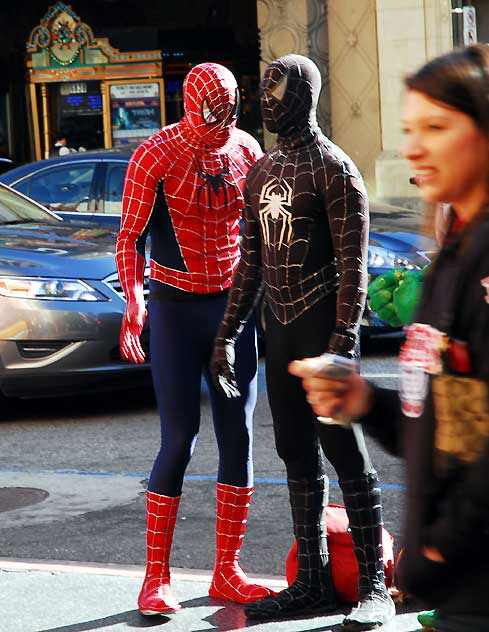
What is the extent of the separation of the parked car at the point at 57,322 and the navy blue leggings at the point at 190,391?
3496mm

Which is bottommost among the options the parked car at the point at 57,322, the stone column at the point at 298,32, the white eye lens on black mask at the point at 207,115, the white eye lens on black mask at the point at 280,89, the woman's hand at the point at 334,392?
the parked car at the point at 57,322

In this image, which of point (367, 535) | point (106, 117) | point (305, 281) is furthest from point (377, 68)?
point (367, 535)

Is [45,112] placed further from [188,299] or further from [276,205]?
[276,205]

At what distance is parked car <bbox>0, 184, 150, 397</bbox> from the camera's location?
833cm

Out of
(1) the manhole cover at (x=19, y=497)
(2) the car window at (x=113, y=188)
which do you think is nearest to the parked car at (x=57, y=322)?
(1) the manhole cover at (x=19, y=497)

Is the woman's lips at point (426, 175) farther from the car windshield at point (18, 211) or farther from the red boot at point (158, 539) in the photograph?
the car windshield at point (18, 211)

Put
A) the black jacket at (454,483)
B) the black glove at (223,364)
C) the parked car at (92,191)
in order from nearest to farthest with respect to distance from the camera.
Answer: the black jacket at (454,483)
the black glove at (223,364)
the parked car at (92,191)

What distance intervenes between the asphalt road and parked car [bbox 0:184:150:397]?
312 mm

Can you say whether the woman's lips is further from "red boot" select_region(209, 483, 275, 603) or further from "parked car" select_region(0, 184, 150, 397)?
"parked car" select_region(0, 184, 150, 397)

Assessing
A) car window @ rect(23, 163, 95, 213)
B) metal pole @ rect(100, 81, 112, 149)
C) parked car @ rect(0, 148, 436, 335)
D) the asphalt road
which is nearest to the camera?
the asphalt road

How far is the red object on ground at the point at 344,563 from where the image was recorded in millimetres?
4746

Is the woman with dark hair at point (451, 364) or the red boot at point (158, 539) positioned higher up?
the woman with dark hair at point (451, 364)

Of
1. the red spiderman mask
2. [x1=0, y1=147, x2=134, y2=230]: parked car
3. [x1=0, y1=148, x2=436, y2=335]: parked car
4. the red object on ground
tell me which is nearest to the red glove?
the red spiderman mask

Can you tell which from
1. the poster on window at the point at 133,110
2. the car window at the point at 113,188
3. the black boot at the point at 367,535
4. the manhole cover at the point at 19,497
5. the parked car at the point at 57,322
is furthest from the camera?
the poster on window at the point at 133,110
